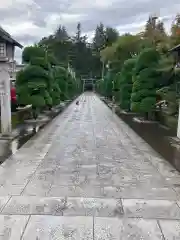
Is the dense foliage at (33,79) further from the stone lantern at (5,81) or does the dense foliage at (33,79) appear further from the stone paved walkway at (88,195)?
the stone paved walkway at (88,195)

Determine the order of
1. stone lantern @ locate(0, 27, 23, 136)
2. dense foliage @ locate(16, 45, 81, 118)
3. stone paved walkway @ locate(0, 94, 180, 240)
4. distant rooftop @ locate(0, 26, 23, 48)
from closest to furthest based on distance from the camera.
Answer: stone paved walkway @ locate(0, 94, 180, 240), distant rooftop @ locate(0, 26, 23, 48), stone lantern @ locate(0, 27, 23, 136), dense foliage @ locate(16, 45, 81, 118)

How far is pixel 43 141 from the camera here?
11.0 m

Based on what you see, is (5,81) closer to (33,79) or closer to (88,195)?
(33,79)

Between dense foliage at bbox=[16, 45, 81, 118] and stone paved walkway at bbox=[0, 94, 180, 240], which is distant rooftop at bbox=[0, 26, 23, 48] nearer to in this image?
dense foliage at bbox=[16, 45, 81, 118]

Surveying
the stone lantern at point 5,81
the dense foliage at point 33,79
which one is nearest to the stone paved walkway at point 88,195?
the stone lantern at point 5,81

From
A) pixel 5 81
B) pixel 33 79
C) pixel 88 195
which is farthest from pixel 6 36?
pixel 88 195

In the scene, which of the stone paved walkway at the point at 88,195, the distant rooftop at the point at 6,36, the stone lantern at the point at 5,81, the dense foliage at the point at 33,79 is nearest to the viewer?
the stone paved walkway at the point at 88,195

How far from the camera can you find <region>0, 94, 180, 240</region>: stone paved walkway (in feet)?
13.3

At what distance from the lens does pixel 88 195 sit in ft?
17.6

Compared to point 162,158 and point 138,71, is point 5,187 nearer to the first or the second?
point 162,158

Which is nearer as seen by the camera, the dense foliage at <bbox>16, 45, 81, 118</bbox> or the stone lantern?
the stone lantern

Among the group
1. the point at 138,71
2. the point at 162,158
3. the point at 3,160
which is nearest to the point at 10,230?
the point at 3,160

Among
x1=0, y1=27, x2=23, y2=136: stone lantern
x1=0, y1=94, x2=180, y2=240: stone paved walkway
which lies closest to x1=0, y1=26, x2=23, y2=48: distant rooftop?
x1=0, y1=27, x2=23, y2=136: stone lantern

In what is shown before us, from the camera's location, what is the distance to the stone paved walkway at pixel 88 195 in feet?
13.3
